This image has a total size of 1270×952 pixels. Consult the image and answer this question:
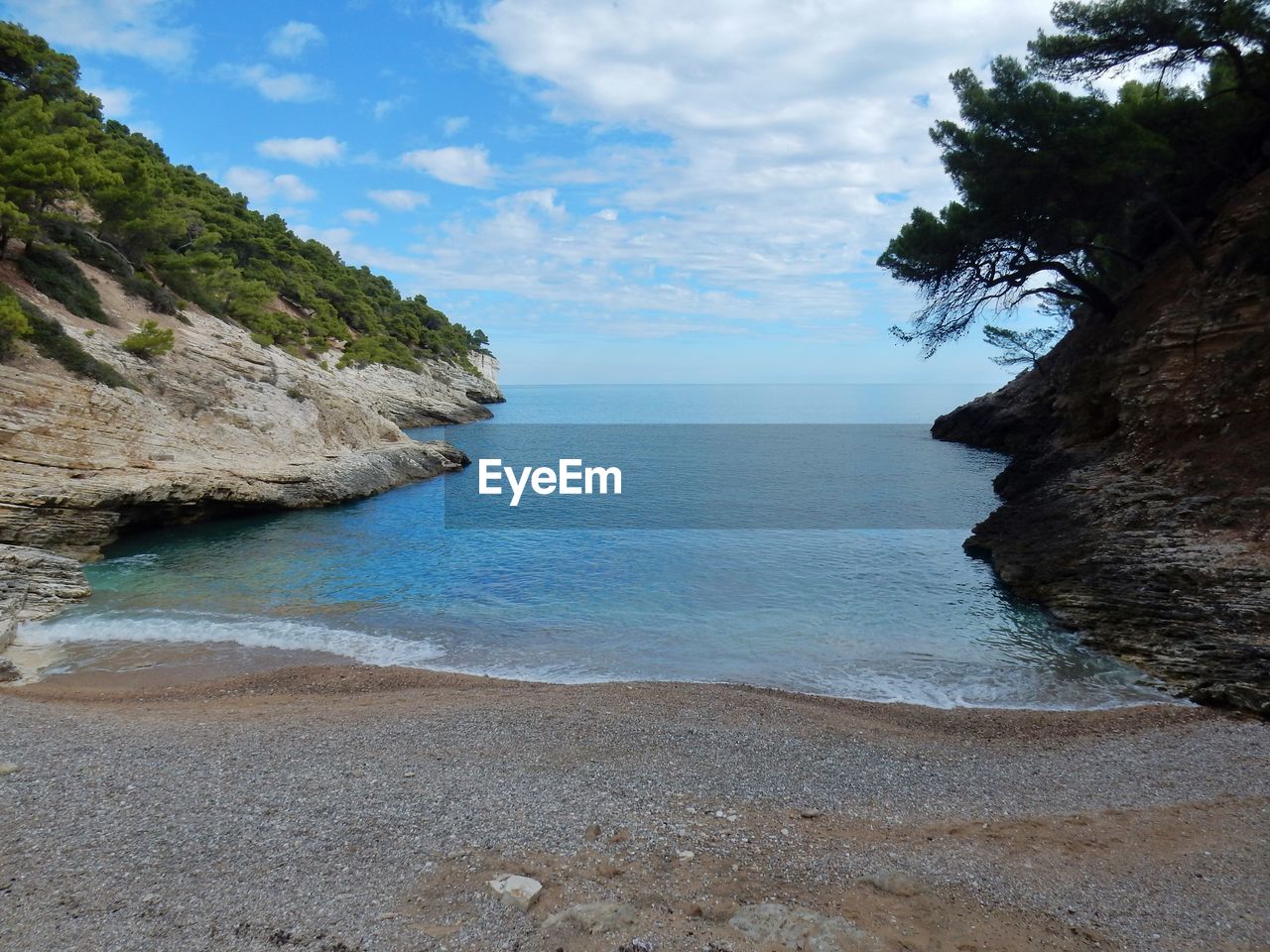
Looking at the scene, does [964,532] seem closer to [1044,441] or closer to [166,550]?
[1044,441]

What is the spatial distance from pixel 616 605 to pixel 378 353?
54847mm

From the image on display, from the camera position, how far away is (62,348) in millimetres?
21672

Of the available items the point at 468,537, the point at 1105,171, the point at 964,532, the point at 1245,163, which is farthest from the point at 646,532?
the point at 1245,163

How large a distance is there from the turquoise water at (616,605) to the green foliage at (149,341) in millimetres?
6892

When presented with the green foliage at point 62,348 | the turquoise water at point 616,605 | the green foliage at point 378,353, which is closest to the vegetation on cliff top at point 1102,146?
the turquoise water at point 616,605

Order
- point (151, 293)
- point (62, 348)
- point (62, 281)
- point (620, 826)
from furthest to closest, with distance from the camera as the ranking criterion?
point (151, 293) < point (62, 281) < point (62, 348) < point (620, 826)

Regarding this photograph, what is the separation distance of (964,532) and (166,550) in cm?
2556

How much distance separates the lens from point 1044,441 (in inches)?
977

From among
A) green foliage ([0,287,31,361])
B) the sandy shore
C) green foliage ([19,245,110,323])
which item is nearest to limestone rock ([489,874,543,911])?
the sandy shore

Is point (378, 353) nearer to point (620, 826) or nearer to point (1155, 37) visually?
point (1155, 37)

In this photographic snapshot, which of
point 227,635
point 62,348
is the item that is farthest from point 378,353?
point 227,635

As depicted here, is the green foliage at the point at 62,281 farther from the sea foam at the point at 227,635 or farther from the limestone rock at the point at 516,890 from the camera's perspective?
the limestone rock at the point at 516,890

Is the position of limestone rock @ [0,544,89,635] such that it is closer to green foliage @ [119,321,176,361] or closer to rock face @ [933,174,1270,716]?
green foliage @ [119,321,176,361]

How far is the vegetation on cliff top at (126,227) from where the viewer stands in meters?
25.3
